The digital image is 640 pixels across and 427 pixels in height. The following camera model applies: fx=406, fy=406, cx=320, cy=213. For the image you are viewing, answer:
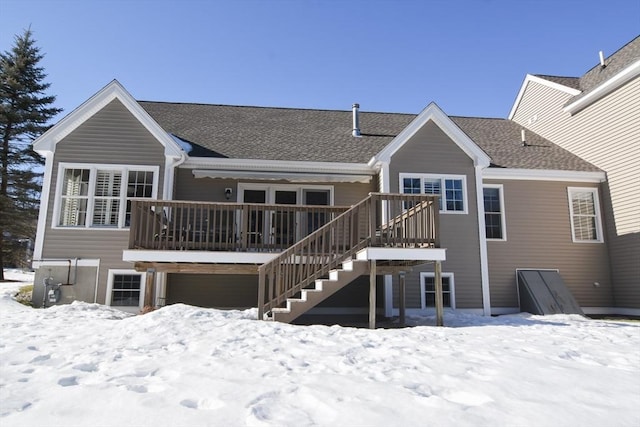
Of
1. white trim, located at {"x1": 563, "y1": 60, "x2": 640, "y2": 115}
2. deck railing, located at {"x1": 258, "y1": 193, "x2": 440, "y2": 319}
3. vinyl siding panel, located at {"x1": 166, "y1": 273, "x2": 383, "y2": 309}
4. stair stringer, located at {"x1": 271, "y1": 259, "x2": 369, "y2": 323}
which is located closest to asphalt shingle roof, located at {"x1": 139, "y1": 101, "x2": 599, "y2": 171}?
white trim, located at {"x1": 563, "y1": 60, "x2": 640, "y2": 115}

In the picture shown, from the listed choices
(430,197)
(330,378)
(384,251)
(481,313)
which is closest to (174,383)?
(330,378)

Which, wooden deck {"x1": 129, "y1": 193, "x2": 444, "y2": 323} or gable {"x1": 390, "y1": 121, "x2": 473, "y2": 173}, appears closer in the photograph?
wooden deck {"x1": 129, "y1": 193, "x2": 444, "y2": 323}

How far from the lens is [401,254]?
8414 millimetres

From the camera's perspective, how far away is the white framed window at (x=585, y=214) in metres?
12.6

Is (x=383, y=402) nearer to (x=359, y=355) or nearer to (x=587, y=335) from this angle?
(x=359, y=355)

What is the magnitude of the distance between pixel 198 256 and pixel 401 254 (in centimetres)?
443

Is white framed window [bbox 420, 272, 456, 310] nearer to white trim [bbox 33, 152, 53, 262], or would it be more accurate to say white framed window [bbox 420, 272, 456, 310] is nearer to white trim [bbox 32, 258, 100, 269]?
white trim [bbox 32, 258, 100, 269]

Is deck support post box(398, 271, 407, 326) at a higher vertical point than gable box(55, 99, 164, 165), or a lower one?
lower

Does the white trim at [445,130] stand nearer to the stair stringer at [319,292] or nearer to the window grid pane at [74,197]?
the stair stringer at [319,292]

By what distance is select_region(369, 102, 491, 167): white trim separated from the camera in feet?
37.9

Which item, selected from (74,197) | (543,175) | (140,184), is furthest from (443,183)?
(74,197)

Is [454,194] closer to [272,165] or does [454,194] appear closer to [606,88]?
[272,165]

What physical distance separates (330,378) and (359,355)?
117 cm

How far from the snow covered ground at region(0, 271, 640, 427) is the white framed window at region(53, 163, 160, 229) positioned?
417 centimetres
